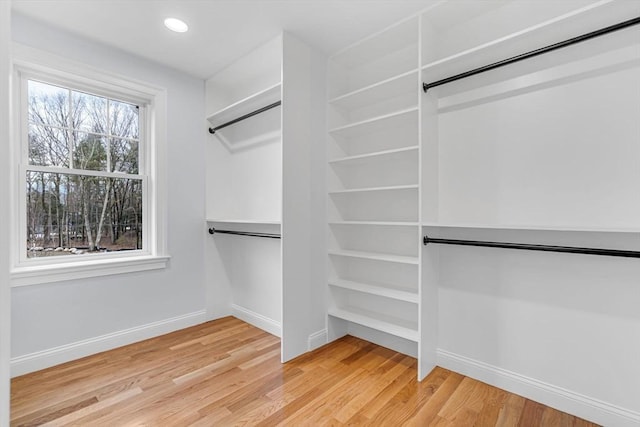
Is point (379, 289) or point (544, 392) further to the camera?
point (379, 289)

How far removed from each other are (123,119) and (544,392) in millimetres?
3696

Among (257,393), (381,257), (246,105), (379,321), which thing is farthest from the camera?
(246,105)

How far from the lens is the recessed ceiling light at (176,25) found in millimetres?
2156

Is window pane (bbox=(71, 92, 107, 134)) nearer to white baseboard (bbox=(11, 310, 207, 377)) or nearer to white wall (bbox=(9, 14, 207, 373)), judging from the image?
white wall (bbox=(9, 14, 207, 373))

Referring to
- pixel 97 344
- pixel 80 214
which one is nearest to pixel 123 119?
pixel 80 214

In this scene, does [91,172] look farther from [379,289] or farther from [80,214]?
[379,289]

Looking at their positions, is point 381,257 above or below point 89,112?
below

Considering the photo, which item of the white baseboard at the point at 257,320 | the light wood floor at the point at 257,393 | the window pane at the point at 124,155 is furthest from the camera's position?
the white baseboard at the point at 257,320

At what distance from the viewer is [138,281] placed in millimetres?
2688

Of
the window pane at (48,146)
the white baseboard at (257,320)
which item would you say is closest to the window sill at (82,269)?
the window pane at (48,146)

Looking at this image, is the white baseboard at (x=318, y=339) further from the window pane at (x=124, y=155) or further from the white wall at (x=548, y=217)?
the window pane at (x=124, y=155)

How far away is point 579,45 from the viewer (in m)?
1.68

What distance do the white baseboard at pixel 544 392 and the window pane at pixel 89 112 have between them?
3.24m

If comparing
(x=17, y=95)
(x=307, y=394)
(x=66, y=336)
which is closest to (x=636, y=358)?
(x=307, y=394)
